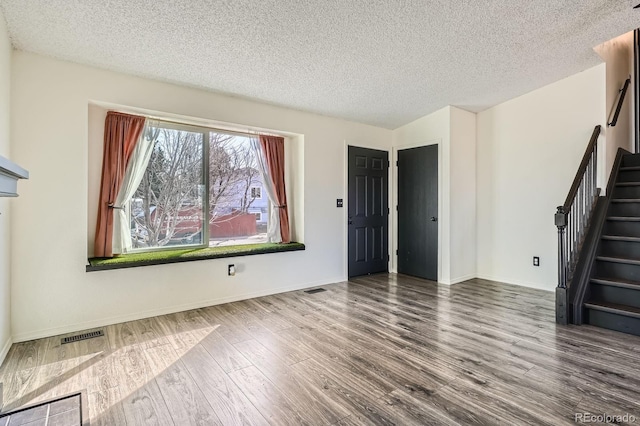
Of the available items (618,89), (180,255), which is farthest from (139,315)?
(618,89)

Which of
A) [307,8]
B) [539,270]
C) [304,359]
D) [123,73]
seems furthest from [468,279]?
[123,73]

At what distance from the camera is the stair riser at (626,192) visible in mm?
3766

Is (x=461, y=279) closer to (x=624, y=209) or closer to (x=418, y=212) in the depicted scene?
(x=418, y=212)

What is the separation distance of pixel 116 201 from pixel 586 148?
17.9 ft

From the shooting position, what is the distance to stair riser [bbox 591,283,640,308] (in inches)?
116

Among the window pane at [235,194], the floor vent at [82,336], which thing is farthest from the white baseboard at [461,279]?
the floor vent at [82,336]

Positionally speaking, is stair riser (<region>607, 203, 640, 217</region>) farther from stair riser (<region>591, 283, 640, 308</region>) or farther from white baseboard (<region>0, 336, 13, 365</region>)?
white baseboard (<region>0, 336, 13, 365</region>)

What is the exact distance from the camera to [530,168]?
4.53 metres

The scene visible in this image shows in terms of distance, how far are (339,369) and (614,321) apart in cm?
260

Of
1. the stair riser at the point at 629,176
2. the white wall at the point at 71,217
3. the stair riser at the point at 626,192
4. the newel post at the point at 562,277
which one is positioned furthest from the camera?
the stair riser at the point at 629,176

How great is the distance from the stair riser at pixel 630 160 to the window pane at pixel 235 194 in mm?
4768

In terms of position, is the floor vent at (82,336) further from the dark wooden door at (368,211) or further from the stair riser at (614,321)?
the stair riser at (614,321)

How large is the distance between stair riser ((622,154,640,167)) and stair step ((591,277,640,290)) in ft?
6.52

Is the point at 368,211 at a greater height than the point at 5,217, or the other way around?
the point at 368,211
